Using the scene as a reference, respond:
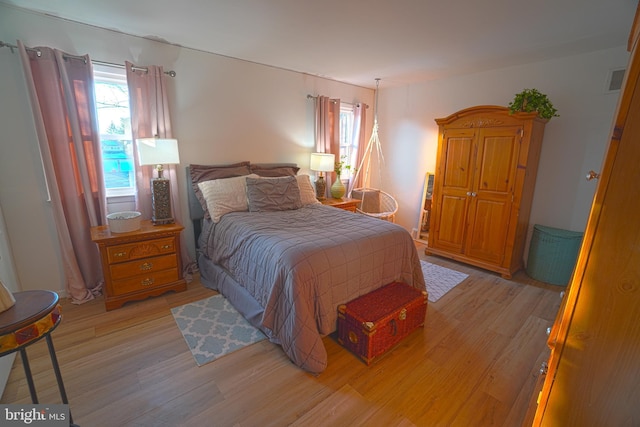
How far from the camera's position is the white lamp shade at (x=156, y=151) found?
248 centimetres

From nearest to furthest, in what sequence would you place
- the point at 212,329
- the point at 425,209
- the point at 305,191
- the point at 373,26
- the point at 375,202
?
the point at 212,329, the point at 373,26, the point at 305,191, the point at 425,209, the point at 375,202

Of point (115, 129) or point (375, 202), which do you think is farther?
point (375, 202)

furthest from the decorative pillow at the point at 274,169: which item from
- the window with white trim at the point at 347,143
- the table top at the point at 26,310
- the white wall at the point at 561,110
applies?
the table top at the point at 26,310

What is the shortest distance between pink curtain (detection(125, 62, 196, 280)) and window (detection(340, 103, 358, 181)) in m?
2.62

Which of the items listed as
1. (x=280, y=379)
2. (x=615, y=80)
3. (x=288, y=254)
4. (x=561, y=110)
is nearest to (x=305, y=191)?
(x=288, y=254)

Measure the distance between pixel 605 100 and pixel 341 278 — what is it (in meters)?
3.23

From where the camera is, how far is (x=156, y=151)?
2.54 m

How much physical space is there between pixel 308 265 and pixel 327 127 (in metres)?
2.80

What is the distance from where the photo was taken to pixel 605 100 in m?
2.80

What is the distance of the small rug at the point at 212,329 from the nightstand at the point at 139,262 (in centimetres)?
34

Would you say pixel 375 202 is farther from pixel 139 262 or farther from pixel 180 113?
pixel 139 262

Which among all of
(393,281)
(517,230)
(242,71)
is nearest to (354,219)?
(393,281)

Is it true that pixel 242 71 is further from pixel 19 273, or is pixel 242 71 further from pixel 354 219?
pixel 19 273

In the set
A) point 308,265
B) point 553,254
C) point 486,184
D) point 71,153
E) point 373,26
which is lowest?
point 553,254
